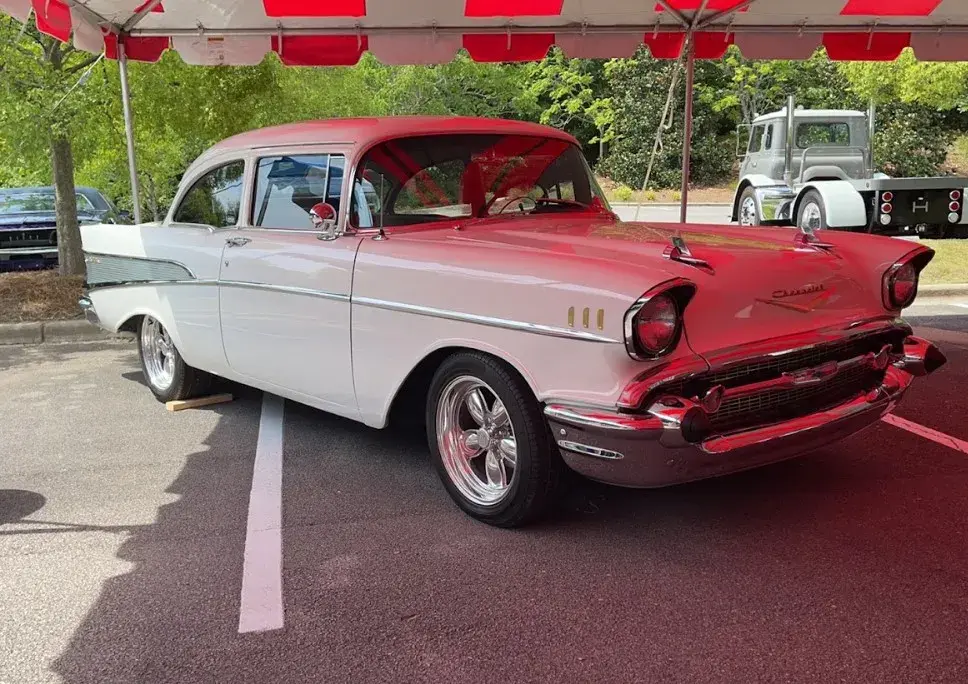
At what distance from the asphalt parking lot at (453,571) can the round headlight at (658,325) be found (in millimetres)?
827

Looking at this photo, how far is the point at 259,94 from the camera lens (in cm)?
870

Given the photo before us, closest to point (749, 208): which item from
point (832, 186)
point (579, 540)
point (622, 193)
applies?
point (832, 186)

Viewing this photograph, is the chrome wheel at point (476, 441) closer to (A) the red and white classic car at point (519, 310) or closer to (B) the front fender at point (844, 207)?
(A) the red and white classic car at point (519, 310)

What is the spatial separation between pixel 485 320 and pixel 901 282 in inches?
68.8

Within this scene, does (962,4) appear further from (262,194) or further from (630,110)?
(630,110)

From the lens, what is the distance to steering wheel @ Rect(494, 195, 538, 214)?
13.3 ft

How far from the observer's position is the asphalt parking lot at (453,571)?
2.45m

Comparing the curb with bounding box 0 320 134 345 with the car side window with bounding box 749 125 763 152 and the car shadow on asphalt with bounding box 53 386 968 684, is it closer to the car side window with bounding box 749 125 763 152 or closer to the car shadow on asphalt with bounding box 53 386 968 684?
the car shadow on asphalt with bounding box 53 386 968 684

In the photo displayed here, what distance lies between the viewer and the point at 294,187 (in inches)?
165

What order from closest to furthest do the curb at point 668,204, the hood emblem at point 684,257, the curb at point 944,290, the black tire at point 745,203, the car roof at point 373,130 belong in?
the hood emblem at point 684,257 < the car roof at point 373,130 < the curb at point 944,290 < the black tire at point 745,203 < the curb at point 668,204

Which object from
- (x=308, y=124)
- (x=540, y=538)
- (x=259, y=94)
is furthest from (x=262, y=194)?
(x=259, y=94)

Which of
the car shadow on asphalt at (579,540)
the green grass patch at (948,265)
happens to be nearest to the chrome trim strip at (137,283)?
the car shadow on asphalt at (579,540)

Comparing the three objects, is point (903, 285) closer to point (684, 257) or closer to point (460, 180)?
point (684, 257)

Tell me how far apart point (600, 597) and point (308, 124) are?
2.83 metres
